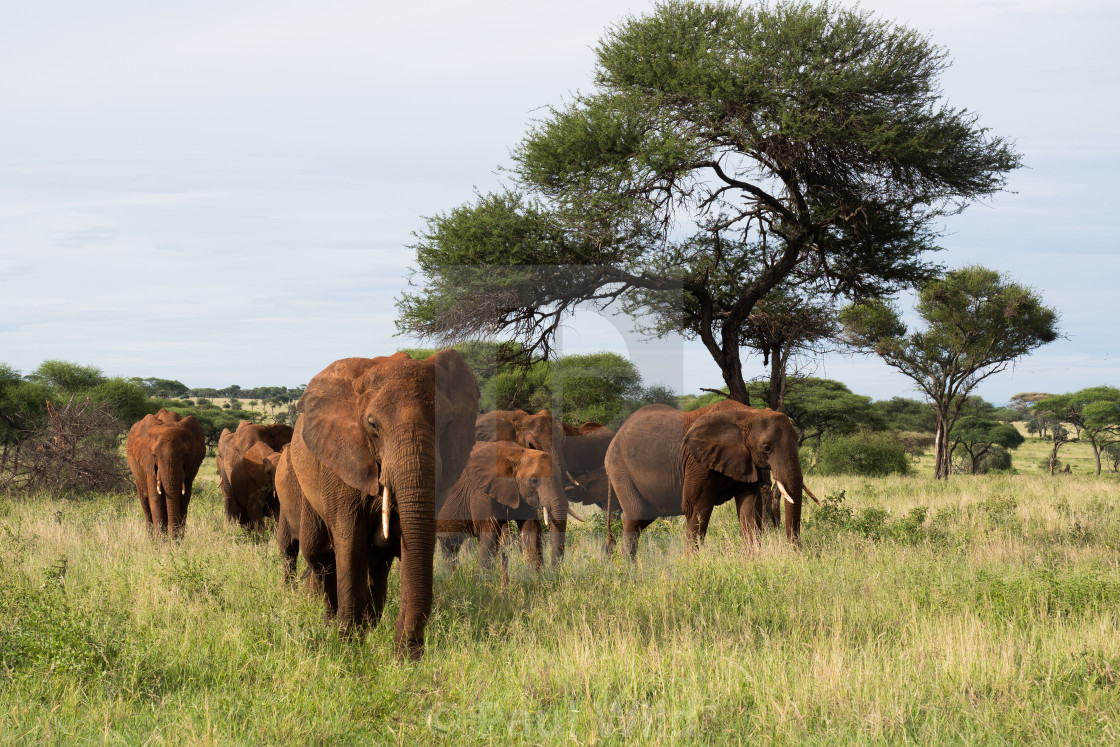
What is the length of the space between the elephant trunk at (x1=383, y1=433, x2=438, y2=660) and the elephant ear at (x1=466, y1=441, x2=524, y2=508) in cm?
418

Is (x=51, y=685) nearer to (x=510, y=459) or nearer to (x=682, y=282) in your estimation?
(x=510, y=459)

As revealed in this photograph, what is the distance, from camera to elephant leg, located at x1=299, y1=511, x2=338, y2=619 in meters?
7.05

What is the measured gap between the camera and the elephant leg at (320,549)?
7.05 meters

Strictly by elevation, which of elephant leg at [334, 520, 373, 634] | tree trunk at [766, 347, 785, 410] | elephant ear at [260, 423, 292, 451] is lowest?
elephant leg at [334, 520, 373, 634]

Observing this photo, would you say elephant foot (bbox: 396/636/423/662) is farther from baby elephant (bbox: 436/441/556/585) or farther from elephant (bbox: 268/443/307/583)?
baby elephant (bbox: 436/441/556/585)

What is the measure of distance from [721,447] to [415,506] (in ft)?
20.0

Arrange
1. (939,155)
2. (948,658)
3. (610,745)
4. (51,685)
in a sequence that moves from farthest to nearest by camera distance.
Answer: (939,155) → (948,658) → (51,685) → (610,745)

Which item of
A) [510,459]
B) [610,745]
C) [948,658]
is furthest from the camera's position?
[510,459]

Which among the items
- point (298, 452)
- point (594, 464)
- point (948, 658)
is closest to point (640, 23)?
point (594, 464)

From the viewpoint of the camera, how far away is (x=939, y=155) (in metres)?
14.9

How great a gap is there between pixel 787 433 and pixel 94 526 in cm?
1010

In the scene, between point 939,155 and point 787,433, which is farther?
point 939,155

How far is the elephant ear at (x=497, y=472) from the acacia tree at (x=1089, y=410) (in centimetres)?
3439

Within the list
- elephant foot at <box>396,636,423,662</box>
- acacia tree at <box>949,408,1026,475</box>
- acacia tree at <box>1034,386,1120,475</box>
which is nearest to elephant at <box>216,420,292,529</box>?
elephant foot at <box>396,636,423,662</box>
